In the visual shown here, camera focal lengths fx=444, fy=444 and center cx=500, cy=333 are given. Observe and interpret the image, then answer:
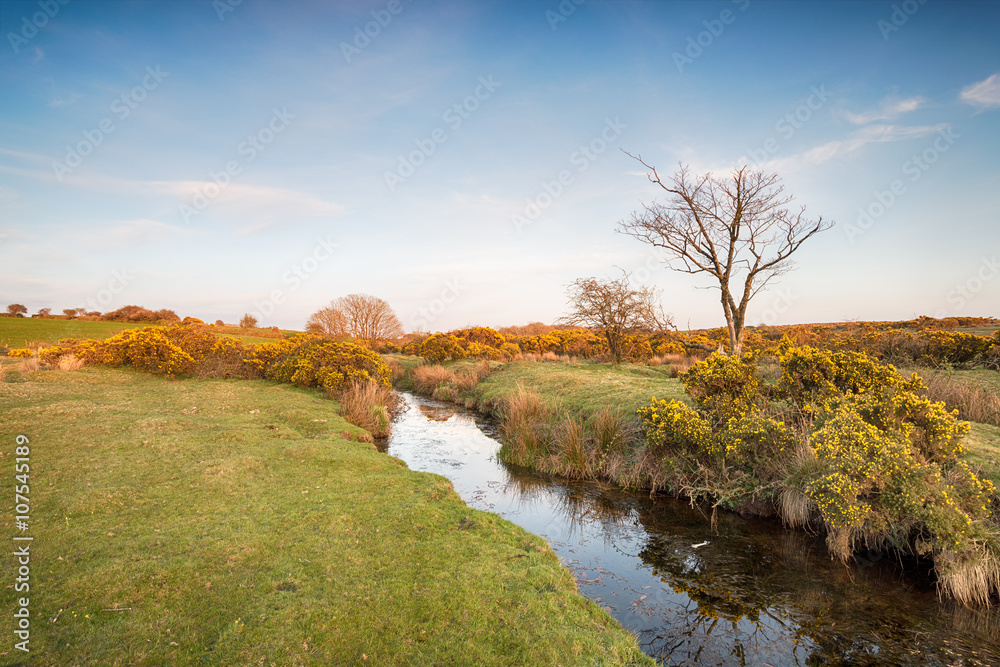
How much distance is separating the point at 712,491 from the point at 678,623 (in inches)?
169

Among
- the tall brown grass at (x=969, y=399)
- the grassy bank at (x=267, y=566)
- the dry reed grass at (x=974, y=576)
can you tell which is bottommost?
the dry reed grass at (x=974, y=576)

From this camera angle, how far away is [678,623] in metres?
5.98

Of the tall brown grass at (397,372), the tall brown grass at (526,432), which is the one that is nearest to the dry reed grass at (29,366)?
the tall brown grass at (526,432)

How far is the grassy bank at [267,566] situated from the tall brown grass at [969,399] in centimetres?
1189

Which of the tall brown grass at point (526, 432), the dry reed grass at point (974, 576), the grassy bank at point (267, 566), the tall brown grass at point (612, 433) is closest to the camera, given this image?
the grassy bank at point (267, 566)

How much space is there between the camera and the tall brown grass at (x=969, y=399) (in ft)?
36.3

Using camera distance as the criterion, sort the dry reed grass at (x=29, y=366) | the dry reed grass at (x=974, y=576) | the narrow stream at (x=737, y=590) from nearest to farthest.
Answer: the narrow stream at (x=737, y=590) → the dry reed grass at (x=974, y=576) → the dry reed grass at (x=29, y=366)

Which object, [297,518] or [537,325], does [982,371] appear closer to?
[297,518]

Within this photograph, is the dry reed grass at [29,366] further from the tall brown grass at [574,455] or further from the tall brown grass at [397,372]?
the tall brown grass at [574,455]

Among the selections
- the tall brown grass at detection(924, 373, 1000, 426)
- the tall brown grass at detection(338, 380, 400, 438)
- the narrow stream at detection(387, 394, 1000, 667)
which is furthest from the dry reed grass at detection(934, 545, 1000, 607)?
the tall brown grass at detection(338, 380, 400, 438)

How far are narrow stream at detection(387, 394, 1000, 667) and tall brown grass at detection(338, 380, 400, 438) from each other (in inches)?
242

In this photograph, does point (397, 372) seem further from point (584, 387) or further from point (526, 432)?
point (526, 432)

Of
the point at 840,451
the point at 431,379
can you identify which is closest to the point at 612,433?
the point at 840,451

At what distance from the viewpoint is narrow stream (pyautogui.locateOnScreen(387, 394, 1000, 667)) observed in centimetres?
545
